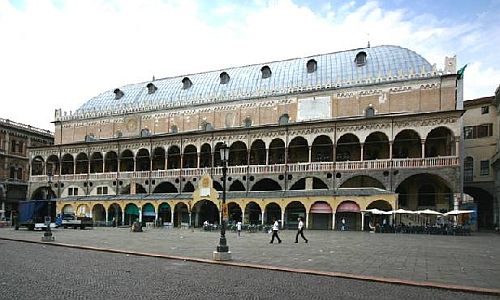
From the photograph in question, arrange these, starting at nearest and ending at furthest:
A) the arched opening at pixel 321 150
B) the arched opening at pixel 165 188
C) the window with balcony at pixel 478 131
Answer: the arched opening at pixel 321 150, the window with balcony at pixel 478 131, the arched opening at pixel 165 188

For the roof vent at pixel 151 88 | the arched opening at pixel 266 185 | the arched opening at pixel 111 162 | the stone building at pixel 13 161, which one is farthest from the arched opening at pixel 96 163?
the arched opening at pixel 266 185

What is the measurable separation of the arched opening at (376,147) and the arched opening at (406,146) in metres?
0.86

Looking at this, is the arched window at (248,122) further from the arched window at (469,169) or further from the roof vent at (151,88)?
the arched window at (469,169)

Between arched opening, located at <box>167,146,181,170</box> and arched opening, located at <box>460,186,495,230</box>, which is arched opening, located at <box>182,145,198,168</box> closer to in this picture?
arched opening, located at <box>167,146,181,170</box>

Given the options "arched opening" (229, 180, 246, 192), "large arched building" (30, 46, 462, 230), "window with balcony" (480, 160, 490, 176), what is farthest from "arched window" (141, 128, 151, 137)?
Result: "window with balcony" (480, 160, 490, 176)

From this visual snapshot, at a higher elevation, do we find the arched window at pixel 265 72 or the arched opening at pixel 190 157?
the arched window at pixel 265 72

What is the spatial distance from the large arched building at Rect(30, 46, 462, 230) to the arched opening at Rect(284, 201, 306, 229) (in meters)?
0.11

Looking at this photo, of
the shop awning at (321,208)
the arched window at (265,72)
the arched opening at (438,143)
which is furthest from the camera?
the arched window at (265,72)

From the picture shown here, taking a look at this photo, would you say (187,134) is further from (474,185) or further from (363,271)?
(363,271)

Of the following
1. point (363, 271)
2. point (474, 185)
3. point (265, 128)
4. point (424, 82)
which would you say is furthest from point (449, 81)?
point (363, 271)

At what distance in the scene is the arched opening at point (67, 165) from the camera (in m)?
64.8

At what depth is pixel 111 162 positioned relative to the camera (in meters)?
62.4

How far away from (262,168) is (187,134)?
417 inches

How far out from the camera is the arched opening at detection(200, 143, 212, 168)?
55.0 m
